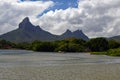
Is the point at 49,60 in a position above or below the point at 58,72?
above

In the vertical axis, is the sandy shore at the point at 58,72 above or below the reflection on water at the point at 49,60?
below

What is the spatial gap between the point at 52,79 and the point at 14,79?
564cm

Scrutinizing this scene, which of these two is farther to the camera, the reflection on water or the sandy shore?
the reflection on water

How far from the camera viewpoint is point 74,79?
47.2m

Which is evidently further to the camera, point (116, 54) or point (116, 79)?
point (116, 54)

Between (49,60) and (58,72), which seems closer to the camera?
(58,72)

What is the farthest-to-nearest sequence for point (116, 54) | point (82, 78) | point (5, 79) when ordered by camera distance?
point (116, 54) → point (82, 78) → point (5, 79)

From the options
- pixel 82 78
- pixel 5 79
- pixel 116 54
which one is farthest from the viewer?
pixel 116 54

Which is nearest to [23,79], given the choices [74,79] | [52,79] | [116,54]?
[52,79]

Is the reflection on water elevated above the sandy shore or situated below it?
above

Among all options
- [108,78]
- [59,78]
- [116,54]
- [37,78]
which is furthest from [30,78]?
[116,54]

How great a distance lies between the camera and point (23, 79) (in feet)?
150

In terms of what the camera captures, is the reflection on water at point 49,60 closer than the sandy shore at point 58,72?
No

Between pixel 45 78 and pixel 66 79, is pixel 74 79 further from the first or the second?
pixel 45 78
